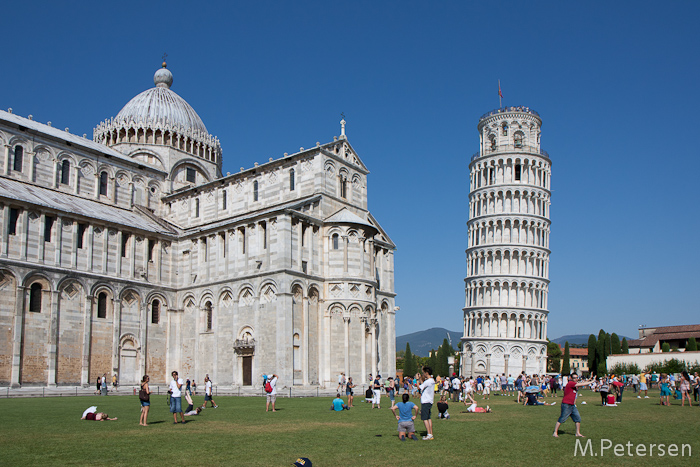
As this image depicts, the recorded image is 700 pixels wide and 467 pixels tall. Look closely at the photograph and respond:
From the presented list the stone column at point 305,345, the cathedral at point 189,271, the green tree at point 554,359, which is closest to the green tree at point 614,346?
the green tree at point 554,359

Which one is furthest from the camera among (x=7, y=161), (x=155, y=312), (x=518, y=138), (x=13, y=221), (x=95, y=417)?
(x=518, y=138)

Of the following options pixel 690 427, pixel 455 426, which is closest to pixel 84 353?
pixel 455 426

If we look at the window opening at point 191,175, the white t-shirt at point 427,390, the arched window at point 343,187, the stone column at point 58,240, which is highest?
the window opening at point 191,175

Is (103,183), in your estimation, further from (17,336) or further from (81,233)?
(17,336)

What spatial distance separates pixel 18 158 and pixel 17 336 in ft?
47.8

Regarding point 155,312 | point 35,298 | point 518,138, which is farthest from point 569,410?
point 518,138

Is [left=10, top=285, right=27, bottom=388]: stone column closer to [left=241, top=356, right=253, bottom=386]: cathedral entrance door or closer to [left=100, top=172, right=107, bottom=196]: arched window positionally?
[left=241, top=356, right=253, bottom=386]: cathedral entrance door

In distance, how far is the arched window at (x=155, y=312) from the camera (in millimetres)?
47062

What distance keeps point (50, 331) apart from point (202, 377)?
10.9 metres

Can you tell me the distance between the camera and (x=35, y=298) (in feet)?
131

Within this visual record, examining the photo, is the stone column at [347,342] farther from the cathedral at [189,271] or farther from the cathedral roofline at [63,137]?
the cathedral roofline at [63,137]

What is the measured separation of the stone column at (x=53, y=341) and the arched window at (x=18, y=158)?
11.1 m

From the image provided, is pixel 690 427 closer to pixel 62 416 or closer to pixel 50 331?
pixel 62 416

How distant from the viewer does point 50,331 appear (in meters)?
40.0
